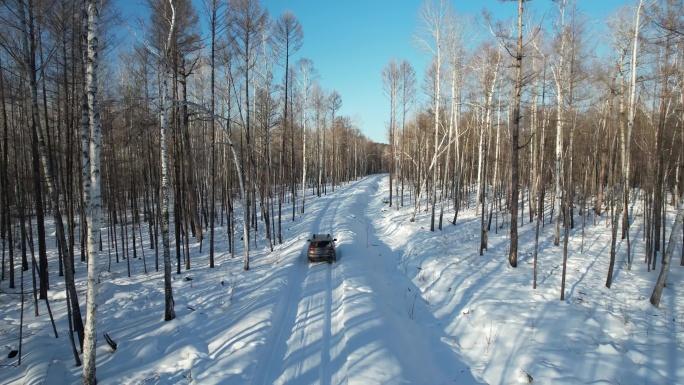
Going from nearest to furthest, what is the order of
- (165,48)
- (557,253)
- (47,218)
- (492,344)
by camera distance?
(492,344)
(165,48)
(557,253)
(47,218)

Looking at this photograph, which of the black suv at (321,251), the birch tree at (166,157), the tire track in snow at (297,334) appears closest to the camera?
the tire track in snow at (297,334)

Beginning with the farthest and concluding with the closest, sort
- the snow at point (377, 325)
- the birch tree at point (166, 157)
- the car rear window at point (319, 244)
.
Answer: the car rear window at point (319, 244), the birch tree at point (166, 157), the snow at point (377, 325)

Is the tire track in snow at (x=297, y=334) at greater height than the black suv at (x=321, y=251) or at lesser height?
lesser

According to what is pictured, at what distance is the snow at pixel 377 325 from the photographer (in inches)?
277

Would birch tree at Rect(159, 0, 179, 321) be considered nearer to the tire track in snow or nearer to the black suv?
the tire track in snow

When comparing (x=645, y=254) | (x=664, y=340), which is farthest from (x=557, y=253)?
(x=664, y=340)

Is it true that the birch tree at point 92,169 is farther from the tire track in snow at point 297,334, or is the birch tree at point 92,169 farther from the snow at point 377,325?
the tire track in snow at point 297,334

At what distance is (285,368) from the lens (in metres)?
7.14

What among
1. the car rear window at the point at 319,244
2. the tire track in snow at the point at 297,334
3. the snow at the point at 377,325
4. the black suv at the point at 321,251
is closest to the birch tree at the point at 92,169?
the snow at the point at 377,325

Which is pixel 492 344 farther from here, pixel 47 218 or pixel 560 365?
pixel 47 218

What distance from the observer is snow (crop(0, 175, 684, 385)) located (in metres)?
7.03

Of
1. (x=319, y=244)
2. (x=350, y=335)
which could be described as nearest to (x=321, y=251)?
(x=319, y=244)

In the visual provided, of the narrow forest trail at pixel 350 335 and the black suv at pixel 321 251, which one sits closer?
the narrow forest trail at pixel 350 335

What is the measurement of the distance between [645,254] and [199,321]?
60.2ft
